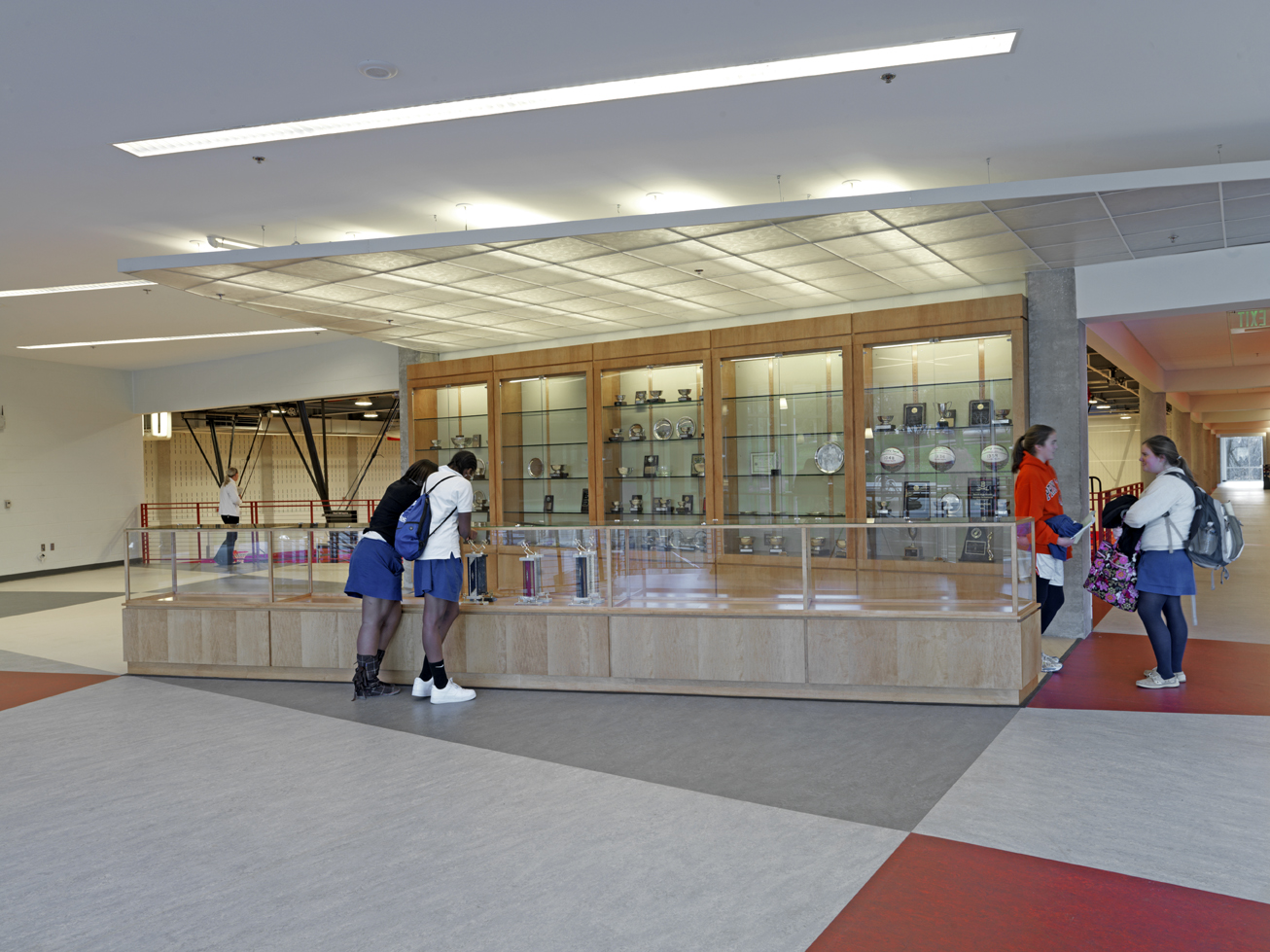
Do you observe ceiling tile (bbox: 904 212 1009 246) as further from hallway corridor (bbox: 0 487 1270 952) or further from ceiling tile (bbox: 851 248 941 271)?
hallway corridor (bbox: 0 487 1270 952)

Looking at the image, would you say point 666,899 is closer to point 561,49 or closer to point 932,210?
point 561,49

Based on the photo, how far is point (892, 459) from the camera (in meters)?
7.62

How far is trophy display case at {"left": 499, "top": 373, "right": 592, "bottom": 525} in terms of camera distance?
31.1 feet

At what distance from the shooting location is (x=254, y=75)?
4.09 metres

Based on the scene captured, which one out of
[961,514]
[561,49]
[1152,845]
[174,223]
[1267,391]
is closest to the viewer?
[1152,845]

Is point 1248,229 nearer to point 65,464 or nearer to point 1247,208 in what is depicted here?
point 1247,208

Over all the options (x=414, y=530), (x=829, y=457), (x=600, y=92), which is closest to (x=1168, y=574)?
(x=829, y=457)

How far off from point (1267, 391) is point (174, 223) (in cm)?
2237

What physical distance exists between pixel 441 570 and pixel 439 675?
0.63 meters

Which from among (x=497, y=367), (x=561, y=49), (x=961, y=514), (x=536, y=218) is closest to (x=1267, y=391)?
(x=961, y=514)

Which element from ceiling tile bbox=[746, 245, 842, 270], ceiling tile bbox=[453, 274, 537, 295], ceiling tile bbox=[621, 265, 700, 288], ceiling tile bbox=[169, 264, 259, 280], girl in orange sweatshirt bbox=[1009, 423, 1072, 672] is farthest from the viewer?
ceiling tile bbox=[453, 274, 537, 295]

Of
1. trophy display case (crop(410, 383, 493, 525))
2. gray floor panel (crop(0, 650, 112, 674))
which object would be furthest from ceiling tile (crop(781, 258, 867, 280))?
gray floor panel (crop(0, 650, 112, 674))

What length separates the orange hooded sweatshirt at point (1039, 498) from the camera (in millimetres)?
5293

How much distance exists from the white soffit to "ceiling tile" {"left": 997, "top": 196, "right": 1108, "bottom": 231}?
12mm
